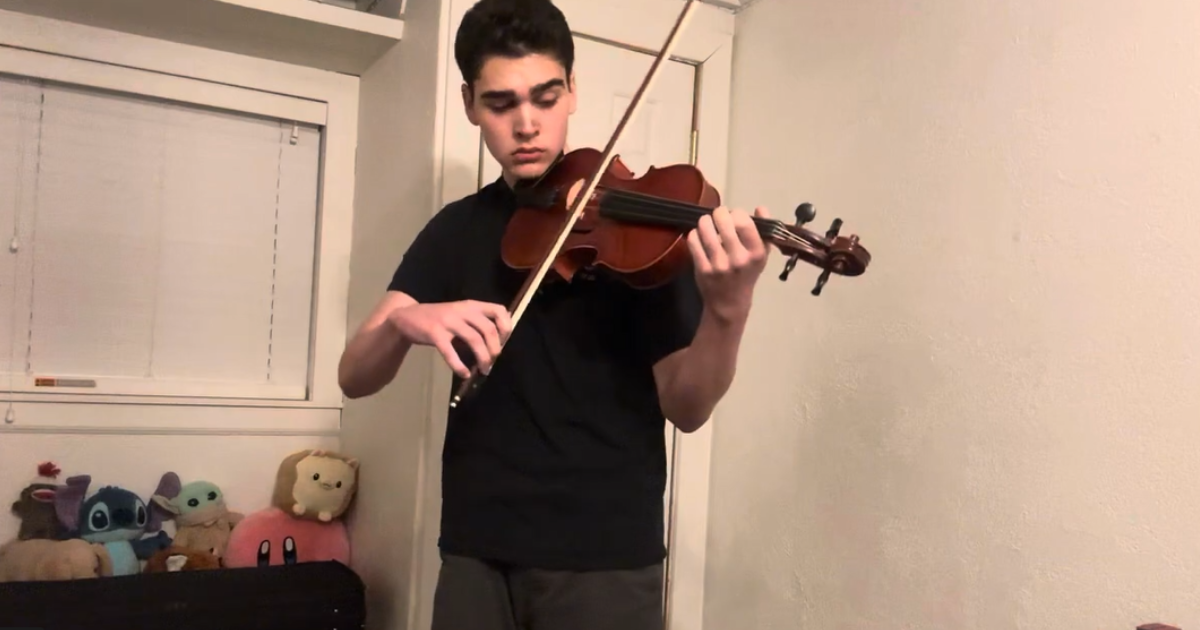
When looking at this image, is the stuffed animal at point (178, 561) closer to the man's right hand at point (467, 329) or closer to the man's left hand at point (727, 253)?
the man's right hand at point (467, 329)

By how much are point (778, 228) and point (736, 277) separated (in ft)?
0.23

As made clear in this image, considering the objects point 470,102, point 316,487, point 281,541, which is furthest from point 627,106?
point 281,541

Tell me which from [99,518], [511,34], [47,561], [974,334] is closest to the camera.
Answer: [511,34]

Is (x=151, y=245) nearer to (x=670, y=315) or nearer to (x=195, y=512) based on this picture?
(x=195, y=512)

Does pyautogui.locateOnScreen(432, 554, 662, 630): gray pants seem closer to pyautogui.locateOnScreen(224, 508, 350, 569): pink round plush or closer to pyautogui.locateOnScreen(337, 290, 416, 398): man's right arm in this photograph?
pyautogui.locateOnScreen(337, 290, 416, 398): man's right arm

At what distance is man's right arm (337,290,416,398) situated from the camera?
1.00 metres

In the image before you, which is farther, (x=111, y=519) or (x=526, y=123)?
(x=111, y=519)

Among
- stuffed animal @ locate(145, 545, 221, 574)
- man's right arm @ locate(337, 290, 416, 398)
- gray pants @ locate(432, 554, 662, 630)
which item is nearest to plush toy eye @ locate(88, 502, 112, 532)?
stuffed animal @ locate(145, 545, 221, 574)

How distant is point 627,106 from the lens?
1.65 m

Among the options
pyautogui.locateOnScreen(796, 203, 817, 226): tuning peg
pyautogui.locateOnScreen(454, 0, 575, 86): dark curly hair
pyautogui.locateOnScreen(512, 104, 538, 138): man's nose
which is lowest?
pyautogui.locateOnScreen(796, 203, 817, 226): tuning peg

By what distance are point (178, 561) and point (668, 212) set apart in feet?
4.19

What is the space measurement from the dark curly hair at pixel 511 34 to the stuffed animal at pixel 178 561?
1.12 meters

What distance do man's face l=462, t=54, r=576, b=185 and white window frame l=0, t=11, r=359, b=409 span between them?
37.6 inches

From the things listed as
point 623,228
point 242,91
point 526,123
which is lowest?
point 623,228
